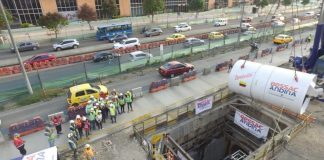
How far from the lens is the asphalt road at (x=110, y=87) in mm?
18141

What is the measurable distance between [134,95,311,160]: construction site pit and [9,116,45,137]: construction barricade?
22.8ft

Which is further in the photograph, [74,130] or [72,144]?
[74,130]

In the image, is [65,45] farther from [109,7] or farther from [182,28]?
[182,28]

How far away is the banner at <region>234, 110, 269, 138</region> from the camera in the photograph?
1549cm

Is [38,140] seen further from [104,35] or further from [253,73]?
[104,35]

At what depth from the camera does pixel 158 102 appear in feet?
64.3

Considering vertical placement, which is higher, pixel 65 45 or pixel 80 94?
pixel 80 94

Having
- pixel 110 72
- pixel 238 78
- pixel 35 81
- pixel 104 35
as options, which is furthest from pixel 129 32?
pixel 238 78

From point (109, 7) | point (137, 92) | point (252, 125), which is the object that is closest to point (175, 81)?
point (137, 92)

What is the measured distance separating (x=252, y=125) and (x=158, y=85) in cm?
908

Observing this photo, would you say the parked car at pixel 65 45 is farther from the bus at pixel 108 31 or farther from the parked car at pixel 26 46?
the bus at pixel 108 31

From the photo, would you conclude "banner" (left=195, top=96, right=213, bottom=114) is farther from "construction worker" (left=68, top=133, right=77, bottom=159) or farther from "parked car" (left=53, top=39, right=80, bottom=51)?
"parked car" (left=53, top=39, right=80, bottom=51)

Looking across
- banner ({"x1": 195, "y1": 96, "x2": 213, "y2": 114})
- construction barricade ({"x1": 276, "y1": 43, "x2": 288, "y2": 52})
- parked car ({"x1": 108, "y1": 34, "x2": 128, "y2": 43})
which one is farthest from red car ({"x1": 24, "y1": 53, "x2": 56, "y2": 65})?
construction barricade ({"x1": 276, "y1": 43, "x2": 288, "y2": 52})

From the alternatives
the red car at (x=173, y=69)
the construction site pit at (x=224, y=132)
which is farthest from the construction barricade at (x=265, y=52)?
the construction site pit at (x=224, y=132)
